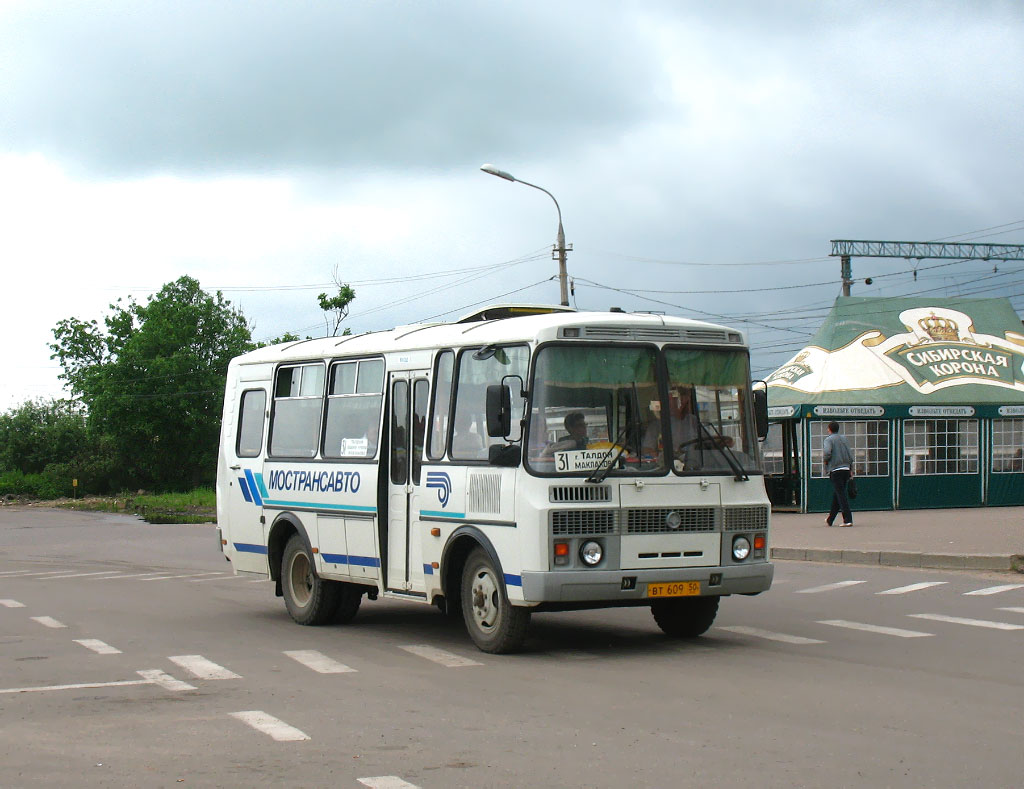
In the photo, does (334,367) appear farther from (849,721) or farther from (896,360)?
(896,360)

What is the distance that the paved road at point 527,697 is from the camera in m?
6.62

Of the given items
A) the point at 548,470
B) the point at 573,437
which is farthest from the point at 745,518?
the point at 548,470

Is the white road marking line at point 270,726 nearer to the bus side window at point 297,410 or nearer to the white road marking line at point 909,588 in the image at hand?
the bus side window at point 297,410

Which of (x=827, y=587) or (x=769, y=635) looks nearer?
(x=769, y=635)

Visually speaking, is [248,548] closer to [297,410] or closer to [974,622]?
[297,410]

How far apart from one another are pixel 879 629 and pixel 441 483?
4.22 metres

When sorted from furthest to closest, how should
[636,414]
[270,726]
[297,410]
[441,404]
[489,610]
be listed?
[297,410], [441,404], [489,610], [636,414], [270,726]

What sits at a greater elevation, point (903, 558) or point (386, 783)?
point (903, 558)

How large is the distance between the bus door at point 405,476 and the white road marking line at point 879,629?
401cm

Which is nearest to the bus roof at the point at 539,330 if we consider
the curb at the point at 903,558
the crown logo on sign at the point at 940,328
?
the curb at the point at 903,558

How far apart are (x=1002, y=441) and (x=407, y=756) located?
27367 millimetres

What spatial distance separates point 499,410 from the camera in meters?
9.96

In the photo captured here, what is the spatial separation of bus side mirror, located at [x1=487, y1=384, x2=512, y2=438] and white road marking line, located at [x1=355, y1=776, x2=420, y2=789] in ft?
13.1

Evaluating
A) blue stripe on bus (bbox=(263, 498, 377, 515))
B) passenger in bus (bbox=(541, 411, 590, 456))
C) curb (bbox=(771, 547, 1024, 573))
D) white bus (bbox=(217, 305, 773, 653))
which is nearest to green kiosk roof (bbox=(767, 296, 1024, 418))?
curb (bbox=(771, 547, 1024, 573))
